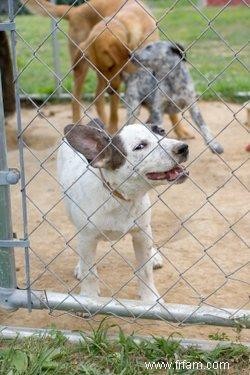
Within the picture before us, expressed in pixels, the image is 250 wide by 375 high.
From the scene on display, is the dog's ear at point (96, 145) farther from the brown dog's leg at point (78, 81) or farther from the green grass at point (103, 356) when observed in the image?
the brown dog's leg at point (78, 81)

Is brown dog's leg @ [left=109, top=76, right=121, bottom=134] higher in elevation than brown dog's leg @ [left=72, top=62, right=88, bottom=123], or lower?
lower

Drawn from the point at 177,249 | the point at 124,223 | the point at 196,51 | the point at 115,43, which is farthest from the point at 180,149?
the point at 196,51

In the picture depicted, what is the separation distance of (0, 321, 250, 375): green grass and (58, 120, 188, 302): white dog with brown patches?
41cm

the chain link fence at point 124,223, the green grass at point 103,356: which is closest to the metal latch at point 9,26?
the chain link fence at point 124,223

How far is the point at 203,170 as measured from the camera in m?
5.19

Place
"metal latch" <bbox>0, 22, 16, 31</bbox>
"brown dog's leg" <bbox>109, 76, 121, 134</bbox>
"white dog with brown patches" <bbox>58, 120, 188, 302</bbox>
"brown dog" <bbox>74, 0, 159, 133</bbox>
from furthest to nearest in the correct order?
"brown dog's leg" <bbox>109, 76, 121, 134</bbox>, "brown dog" <bbox>74, 0, 159, 133</bbox>, "white dog with brown patches" <bbox>58, 120, 188, 302</bbox>, "metal latch" <bbox>0, 22, 16, 31</bbox>

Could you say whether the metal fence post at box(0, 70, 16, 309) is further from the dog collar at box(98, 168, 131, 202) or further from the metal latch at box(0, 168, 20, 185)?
the dog collar at box(98, 168, 131, 202)

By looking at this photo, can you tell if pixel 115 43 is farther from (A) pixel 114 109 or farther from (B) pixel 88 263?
(B) pixel 88 263

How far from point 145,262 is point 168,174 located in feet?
1.80

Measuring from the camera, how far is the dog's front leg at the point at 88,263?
3.07m

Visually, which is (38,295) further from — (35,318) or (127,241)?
(127,241)

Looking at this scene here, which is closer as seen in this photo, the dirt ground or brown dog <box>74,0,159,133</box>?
the dirt ground

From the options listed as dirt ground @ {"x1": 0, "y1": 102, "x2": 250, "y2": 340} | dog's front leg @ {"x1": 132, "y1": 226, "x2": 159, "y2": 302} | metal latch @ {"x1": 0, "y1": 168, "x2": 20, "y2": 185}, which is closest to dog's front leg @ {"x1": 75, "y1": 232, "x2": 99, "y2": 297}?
dirt ground @ {"x1": 0, "y1": 102, "x2": 250, "y2": 340}

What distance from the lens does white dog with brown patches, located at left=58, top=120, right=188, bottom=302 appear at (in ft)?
9.00
